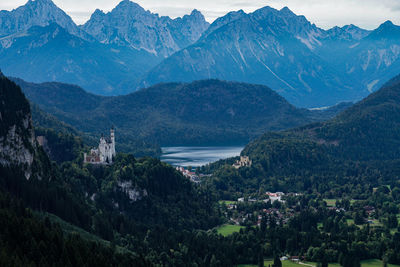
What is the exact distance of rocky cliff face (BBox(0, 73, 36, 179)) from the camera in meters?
96.9

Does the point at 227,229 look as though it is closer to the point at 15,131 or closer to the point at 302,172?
the point at 15,131

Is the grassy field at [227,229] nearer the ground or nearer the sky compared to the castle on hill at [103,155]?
nearer the ground

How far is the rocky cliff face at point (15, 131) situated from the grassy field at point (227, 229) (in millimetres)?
31869

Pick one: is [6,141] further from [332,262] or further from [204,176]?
[204,176]

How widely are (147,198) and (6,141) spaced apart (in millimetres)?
30335

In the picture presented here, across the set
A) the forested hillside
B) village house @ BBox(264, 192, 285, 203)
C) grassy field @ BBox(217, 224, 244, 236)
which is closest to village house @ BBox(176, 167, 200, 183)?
the forested hillside

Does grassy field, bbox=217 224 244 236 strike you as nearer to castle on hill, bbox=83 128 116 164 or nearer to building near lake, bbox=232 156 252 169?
castle on hill, bbox=83 128 116 164

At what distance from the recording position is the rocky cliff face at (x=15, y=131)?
96875mm

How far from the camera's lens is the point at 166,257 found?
297 ft

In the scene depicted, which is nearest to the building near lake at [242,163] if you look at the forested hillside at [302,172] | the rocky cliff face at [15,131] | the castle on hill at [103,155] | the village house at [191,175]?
the forested hillside at [302,172]

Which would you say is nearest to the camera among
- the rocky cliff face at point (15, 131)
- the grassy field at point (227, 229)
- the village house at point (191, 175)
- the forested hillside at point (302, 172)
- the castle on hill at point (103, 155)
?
the rocky cliff face at point (15, 131)

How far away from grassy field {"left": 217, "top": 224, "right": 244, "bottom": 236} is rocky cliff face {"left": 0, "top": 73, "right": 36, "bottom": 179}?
105ft

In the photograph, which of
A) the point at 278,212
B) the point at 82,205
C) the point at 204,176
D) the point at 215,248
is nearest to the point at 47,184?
the point at 82,205

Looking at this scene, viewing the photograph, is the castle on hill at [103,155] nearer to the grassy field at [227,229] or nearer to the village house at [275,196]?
the grassy field at [227,229]
